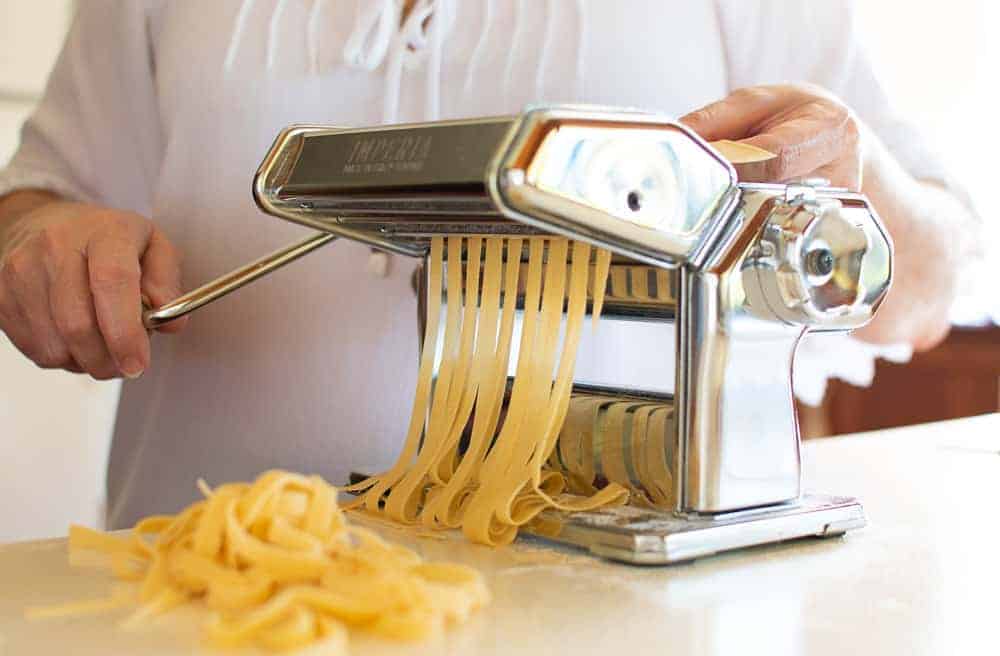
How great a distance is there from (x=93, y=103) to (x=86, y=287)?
365 millimetres

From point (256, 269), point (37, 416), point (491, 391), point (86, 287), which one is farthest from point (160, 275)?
point (37, 416)

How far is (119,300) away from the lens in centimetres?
93

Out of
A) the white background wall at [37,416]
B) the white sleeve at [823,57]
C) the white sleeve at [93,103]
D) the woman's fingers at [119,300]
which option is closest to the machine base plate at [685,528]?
the woman's fingers at [119,300]

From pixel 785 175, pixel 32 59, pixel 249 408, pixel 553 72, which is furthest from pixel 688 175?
pixel 32 59

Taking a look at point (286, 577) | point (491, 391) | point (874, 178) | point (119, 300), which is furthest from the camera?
point (874, 178)

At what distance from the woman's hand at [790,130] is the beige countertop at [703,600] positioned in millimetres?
248

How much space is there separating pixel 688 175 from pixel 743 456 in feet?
0.59

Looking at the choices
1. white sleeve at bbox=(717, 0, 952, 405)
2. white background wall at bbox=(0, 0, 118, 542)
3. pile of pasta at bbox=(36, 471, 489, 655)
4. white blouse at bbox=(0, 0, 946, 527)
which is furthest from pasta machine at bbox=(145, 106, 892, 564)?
white background wall at bbox=(0, 0, 118, 542)

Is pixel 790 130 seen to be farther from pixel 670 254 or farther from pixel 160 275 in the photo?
pixel 160 275

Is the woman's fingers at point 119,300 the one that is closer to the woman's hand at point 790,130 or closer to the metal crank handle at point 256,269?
the metal crank handle at point 256,269

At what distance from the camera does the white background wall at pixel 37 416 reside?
181 centimetres

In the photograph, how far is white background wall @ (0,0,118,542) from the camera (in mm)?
1809

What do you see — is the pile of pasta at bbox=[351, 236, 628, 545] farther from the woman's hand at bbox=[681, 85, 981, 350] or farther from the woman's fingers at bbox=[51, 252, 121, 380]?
the woman's fingers at bbox=[51, 252, 121, 380]

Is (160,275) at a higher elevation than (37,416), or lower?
higher
